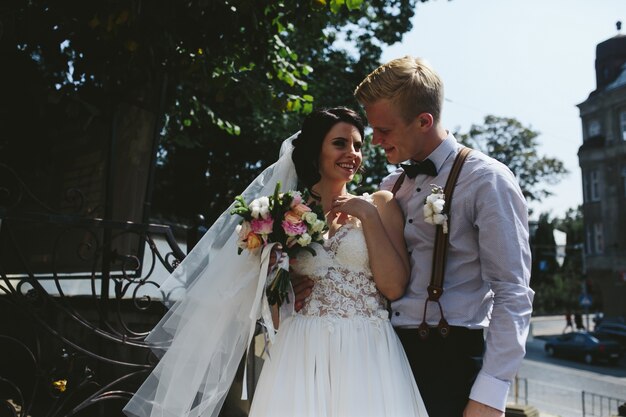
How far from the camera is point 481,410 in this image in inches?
85.7

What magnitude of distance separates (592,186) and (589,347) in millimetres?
16959

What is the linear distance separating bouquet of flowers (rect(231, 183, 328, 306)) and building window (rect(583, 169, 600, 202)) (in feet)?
127

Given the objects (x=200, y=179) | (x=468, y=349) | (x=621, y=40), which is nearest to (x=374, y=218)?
(x=468, y=349)

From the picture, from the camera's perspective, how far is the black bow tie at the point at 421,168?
2.58m

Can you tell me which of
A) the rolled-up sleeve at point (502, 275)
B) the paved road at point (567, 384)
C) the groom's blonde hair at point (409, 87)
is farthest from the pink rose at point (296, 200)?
the paved road at point (567, 384)

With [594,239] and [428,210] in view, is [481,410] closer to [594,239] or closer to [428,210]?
[428,210]

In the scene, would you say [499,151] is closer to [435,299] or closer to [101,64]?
[101,64]

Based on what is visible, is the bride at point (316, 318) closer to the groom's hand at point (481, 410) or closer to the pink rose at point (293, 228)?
the pink rose at point (293, 228)

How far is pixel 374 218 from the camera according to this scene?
2.74 metres

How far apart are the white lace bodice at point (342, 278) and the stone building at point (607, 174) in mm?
35349

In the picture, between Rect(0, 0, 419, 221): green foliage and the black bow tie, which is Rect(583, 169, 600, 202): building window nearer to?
Rect(0, 0, 419, 221): green foliage

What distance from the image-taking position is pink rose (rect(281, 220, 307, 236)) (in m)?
2.80

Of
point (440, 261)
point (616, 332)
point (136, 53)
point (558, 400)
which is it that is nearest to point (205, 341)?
point (440, 261)

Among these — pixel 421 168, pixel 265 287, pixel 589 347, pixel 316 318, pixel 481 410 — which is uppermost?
pixel 421 168
